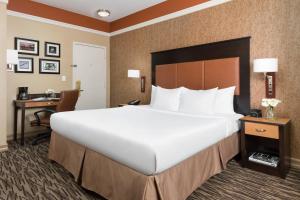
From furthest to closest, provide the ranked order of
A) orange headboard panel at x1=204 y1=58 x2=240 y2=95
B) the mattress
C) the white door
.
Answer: the white door
orange headboard panel at x1=204 y1=58 x2=240 y2=95
the mattress

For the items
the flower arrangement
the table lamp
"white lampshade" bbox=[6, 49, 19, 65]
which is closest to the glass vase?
the flower arrangement

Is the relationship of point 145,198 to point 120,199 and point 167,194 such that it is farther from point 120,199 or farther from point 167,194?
point 120,199

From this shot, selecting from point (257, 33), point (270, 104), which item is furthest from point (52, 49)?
point (270, 104)

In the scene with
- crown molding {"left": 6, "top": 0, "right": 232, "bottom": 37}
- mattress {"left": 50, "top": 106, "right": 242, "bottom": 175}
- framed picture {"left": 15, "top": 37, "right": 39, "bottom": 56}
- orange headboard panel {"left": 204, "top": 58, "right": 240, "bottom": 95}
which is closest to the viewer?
mattress {"left": 50, "top": 106, "right": 242, "bottom": 175}

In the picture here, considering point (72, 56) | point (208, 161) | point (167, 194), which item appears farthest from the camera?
point (72, 56)

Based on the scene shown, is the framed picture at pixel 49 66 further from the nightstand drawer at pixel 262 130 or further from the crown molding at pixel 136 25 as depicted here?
the nightstand drawer at pixel 262 130

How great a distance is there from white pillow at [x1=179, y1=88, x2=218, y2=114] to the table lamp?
690 millimetres

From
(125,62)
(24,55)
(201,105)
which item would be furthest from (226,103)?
(24,55)

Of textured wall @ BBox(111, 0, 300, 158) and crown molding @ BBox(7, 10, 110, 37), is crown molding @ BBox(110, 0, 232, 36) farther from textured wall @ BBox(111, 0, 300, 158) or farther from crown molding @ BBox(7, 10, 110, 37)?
crown molding @ BBox(7, 10, 110, 37)

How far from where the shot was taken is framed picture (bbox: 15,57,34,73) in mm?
3920

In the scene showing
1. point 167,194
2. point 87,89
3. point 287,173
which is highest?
point 87,89

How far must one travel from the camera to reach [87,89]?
5129 mm

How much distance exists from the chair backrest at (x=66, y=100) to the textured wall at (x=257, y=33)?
173cm

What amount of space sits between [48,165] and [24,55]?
2.57 meters
